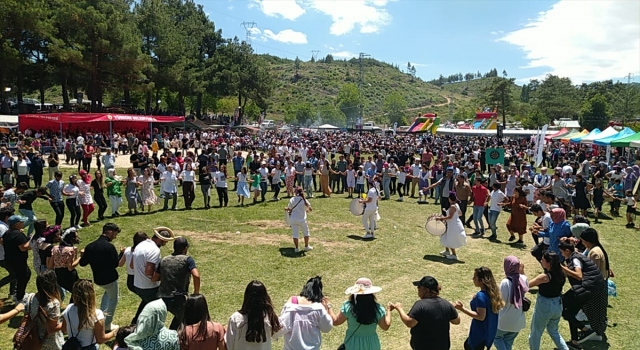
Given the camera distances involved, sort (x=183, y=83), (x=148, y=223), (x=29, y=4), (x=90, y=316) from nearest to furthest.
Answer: (x=90, y=316), (x=148, y=223), (x=29, y=4), (x=183, y=83)

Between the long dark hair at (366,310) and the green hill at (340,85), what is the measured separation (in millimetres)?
115952

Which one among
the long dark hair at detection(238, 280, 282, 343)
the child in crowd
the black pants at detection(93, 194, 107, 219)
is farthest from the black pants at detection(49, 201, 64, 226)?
the child in crowd

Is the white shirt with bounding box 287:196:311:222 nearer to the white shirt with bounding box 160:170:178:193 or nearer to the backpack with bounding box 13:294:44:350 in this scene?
the white shirt with bounding box 160:170:178:193

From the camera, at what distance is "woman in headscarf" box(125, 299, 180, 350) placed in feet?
12.2

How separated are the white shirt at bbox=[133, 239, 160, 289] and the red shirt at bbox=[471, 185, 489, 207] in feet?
29.6

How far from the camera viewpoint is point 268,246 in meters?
10.8

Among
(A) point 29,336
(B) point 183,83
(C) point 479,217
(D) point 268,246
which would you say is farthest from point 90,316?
(B) point 183,83

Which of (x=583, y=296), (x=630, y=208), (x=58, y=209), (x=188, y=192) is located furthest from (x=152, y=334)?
(x=630, y=208)

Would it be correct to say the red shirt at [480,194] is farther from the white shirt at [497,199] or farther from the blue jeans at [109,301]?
the blue jeans at [109,301]

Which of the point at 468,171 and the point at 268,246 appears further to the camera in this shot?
Result: the point at 468,171

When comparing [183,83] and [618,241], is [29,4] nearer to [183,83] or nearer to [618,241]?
[183,83]

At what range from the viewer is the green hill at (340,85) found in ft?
438

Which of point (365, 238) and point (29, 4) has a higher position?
point (29, 4)

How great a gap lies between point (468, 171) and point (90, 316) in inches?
600
